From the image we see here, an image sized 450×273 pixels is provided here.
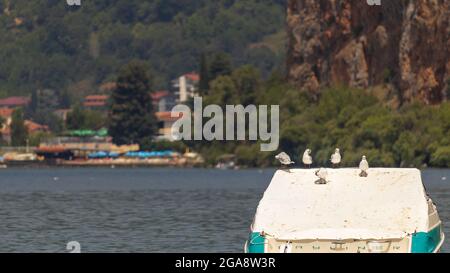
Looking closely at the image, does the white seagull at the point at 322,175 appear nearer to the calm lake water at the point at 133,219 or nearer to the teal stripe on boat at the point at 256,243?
the teal stripe on boat at the point at 256,243

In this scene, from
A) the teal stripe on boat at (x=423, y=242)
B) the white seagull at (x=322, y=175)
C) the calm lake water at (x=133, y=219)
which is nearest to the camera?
the teal stripe on boat at (x=423, y=242)

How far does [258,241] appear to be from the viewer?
5359 cm

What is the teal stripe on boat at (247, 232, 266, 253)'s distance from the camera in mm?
53312

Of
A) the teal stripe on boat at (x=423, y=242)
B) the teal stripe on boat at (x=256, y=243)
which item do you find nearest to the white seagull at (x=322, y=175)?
the teal stripe on boat at (x=256, y=243)

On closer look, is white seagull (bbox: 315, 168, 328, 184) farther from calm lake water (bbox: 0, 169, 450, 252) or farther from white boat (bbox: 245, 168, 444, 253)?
calm lake water (bbox: 0, 169, 450, 252)

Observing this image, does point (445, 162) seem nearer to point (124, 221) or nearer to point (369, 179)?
point (124, 221)

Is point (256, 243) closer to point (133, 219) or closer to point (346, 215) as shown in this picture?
point (346, 215)

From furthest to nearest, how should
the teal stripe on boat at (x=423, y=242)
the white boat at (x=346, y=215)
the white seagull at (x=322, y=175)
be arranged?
the white seagull at (x=322, y=175), the teal stripe on boat at (x=423, y=242), the white boat at (x=346, y=215)

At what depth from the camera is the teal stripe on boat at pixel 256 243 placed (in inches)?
2099

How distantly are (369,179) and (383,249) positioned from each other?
5910 millimetres
